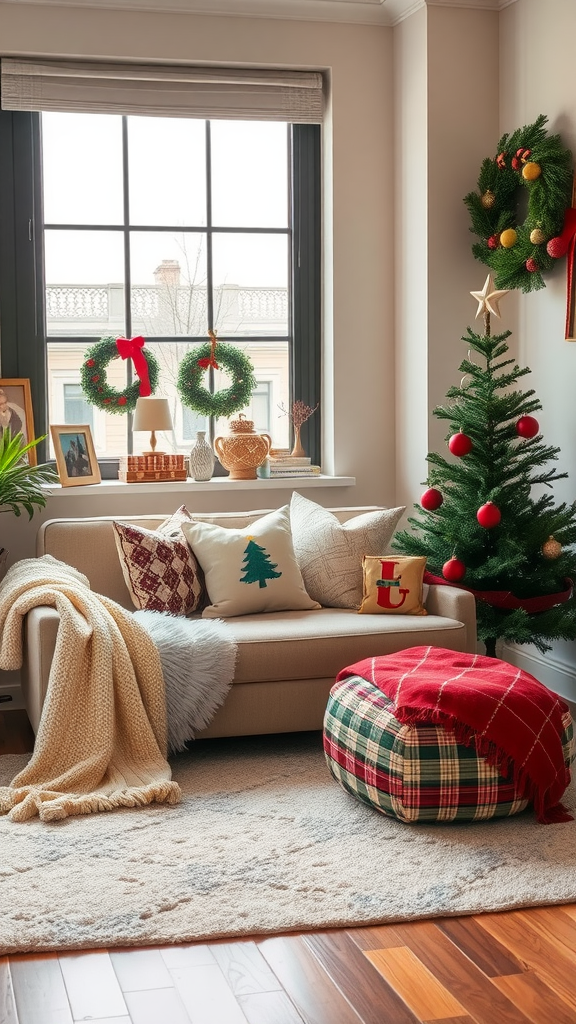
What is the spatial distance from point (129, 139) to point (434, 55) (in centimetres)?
129

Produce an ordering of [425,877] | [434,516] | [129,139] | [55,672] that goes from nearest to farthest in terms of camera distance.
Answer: [425,877]
[55,672]
[434,516]
[129,139]

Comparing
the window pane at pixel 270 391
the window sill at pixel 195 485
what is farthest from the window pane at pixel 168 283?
the window sill at pixel 195 485

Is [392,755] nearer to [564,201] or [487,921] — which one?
[487,921]

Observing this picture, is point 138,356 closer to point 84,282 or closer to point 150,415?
point 150,415

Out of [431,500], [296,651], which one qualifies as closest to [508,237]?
[431,500]

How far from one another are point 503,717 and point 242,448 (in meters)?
2.06

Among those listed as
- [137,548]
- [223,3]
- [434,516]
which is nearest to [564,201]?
[434,516]

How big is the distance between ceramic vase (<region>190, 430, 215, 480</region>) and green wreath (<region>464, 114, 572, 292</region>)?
1.35 metres

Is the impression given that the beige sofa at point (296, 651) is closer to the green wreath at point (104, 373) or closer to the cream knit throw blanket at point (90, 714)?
the cream knit throw blanket at point (90, 714)

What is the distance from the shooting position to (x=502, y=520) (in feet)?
12.9

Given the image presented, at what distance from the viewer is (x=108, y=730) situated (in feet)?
10.7

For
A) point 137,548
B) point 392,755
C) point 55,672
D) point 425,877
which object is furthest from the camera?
point 137,548

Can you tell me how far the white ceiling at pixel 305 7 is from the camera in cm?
438

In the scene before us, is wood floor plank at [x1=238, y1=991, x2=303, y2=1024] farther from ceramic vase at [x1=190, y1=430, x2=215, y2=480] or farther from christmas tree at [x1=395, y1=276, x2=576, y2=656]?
ceramic vase at [x1=190, y1=430, x2=215, y2=480]
